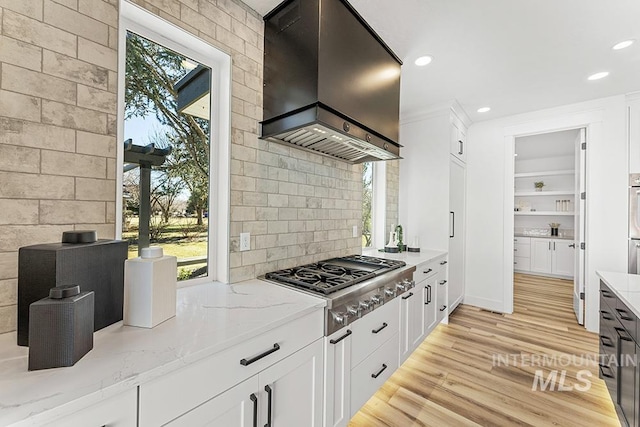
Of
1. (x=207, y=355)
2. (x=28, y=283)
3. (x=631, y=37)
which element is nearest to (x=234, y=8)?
(x=28, y=283)

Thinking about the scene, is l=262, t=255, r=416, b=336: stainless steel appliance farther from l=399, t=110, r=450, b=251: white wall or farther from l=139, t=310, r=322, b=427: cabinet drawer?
l=399, t=110, r=450, b=251: white wall

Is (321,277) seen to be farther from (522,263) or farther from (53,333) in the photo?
(522,263)

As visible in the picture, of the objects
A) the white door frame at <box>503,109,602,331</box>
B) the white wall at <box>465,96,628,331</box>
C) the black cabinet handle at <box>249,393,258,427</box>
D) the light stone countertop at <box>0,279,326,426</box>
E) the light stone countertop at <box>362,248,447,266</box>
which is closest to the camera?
the light stone countertop at <box>0,279,326,426</box>

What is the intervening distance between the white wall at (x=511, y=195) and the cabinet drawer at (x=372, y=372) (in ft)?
8.43

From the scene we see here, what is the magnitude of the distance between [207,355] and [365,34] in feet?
6.77

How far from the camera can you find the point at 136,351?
826 mm

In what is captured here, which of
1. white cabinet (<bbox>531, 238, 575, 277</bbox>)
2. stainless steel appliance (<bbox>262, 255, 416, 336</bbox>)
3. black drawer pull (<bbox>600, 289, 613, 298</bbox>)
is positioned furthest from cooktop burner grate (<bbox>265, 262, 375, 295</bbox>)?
white cabinet (<bbox>531, 238, 575, 277</bbox>)

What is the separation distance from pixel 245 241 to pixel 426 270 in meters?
1.74

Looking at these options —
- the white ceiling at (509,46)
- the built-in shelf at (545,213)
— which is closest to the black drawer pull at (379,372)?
the white ceiling at (509,46)

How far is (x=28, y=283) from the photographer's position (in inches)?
34.0

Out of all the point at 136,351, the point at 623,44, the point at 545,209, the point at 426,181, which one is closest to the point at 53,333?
the point at 136,351

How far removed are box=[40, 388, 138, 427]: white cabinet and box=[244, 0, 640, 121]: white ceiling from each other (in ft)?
6.68

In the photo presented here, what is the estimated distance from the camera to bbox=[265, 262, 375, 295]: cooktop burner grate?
1.48m

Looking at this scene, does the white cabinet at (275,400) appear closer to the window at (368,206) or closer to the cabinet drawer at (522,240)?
the window at (368,206)
